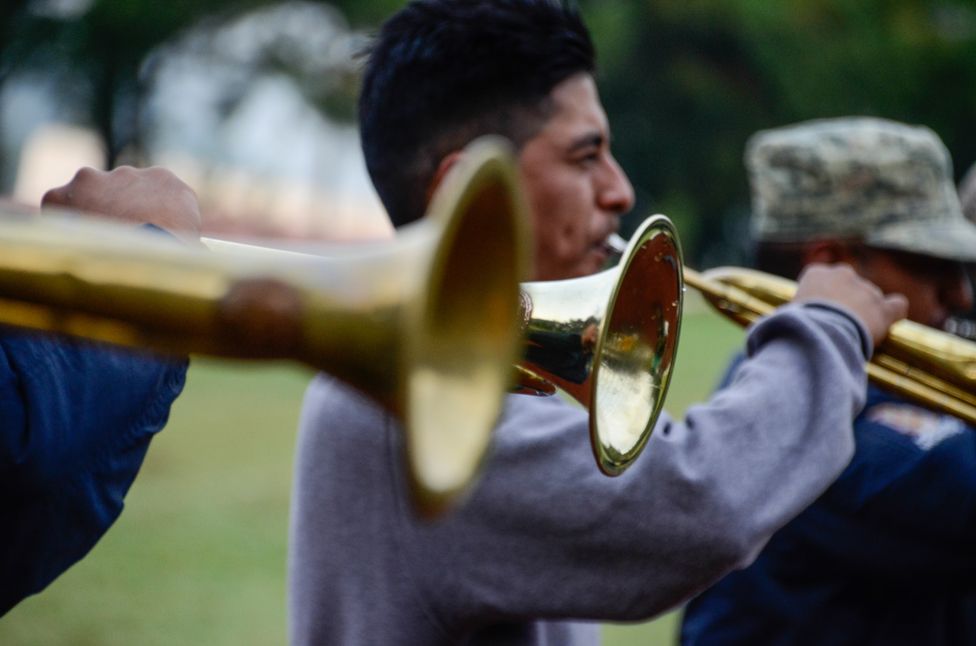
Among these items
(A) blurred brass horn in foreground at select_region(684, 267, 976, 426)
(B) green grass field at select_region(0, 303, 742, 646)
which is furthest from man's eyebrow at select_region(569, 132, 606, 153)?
(B) green grass field at select_region(0, 303, 742, 646)

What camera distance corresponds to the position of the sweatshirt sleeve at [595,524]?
1771mm

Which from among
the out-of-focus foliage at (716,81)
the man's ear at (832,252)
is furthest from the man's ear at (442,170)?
the out-of-focus foliage at (716,81)

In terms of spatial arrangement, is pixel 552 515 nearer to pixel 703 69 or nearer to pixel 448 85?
pixel 448 85

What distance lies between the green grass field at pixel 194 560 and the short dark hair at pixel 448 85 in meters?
1.64

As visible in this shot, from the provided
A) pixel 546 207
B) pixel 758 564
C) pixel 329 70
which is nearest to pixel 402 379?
pixel 546 207

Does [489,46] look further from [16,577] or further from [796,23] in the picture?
[796,23]

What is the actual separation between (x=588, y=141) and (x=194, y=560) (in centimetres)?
570

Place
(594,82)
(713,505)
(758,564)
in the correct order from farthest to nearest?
1. (758,564)
2. (594,82)
3. (713,505)

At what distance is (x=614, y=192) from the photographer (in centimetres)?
222

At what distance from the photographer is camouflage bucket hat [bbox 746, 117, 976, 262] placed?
295 centimetres

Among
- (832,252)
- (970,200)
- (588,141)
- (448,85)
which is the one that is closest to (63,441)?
(448,85)

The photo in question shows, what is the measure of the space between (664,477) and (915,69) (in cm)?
2934

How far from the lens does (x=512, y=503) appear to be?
Result: 1785 mm

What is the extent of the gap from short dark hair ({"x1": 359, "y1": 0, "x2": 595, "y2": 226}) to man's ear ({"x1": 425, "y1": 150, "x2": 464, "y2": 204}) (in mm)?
12
